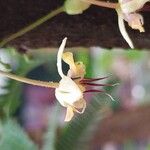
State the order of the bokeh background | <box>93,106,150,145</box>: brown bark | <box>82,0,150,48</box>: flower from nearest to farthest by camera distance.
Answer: <box>82,0,150,48</box>: flower
the bokeh background
<box>93,106,150,145</box>: brown bark

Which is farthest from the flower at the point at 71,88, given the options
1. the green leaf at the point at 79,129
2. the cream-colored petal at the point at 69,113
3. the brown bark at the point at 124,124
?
the brown bark at the point at 124,124

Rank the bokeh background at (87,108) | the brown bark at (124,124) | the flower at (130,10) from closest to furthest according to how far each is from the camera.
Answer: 1. the flower at (130,10)
2. the bokeh background at (87,108)
3. the brown bark at (124,124)

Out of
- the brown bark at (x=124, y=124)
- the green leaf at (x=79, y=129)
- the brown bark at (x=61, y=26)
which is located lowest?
the brown bark at (x=124, y=124)

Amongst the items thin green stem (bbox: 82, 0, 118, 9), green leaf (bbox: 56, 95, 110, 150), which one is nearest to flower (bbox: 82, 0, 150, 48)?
thin green stem (bbox: 82, 0, 118, 9)

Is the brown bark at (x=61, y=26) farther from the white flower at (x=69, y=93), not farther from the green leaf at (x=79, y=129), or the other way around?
the green leaf at (x=79, y=129)

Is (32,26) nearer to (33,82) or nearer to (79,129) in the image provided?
(33,82)

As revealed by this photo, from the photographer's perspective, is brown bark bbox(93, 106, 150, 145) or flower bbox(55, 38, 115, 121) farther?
brown bark bbox(93, 106, 150, 145)

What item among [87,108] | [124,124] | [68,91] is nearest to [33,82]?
[68,91]

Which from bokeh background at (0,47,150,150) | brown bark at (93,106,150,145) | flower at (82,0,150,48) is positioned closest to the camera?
flower at (82,0,150,48)

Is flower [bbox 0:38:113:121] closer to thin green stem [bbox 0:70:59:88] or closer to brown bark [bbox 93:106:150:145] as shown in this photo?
thin green stem [bbox 0:70:59:88]

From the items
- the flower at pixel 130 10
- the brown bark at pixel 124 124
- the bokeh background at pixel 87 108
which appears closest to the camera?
the flower at pixel 130 10
